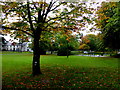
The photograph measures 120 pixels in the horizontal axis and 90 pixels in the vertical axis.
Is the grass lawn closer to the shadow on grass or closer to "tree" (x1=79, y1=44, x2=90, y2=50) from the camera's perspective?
the shadow on grass

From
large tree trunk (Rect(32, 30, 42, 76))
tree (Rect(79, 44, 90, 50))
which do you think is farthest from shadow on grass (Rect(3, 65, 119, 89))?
tree (Rect(79, 44, 90, 50))

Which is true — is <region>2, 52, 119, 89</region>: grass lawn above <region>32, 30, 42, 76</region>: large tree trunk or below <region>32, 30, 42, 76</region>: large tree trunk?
below

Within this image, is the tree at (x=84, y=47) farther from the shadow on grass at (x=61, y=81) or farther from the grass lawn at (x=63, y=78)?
the shadow on grass at (x=61, y=81)

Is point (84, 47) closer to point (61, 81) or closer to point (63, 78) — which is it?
point (63, 78)

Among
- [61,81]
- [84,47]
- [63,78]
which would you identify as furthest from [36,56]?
[84,47]

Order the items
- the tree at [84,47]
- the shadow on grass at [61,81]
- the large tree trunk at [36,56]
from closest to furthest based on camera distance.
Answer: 1. the shadow on grass at [61,81]
2. the large tree trunk at [36,56]
3. the tree at [84,47]

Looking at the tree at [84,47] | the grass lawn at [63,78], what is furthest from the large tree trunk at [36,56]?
the tree at [84,47]

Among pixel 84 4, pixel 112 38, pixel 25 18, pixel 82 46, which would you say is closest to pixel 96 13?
pixel 84 4

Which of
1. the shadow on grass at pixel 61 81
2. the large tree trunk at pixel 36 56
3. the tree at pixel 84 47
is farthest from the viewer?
the tree at pixel 84 47

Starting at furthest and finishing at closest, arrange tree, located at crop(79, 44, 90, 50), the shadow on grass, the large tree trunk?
1. tree, located at crop(79, 44, 90, 50)
2. the large tree trunk
3. the shadow on grass

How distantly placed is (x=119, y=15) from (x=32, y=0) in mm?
4330

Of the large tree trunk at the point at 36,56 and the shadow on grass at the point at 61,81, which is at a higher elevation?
the large tree trunk at the point at 36,56

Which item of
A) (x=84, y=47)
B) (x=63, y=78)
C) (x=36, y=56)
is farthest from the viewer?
(x=84, y=47)

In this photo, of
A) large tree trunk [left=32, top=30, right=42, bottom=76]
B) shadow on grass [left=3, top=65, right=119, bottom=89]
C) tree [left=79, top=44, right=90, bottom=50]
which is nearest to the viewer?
shadow on grass [left=3, top=65, right=119, bottom=89]
